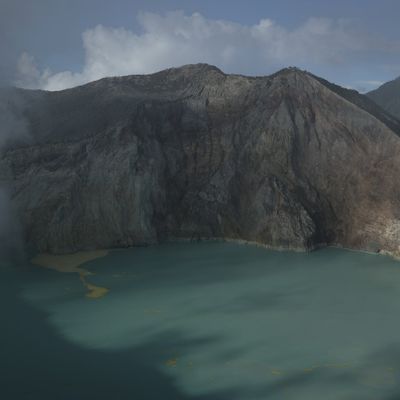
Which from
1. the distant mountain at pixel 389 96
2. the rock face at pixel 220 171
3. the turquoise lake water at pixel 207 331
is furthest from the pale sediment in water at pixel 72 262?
the distant mountain at pixel 389 96

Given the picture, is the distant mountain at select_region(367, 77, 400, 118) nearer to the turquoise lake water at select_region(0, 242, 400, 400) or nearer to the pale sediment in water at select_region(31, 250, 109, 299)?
the turquoise lake water at select_region(0, 242, 400, 400)

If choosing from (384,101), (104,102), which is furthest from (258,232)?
(384,101)

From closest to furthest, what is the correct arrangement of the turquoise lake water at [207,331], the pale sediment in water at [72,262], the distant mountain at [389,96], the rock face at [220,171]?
the turquoise lake water at [207,331]
the pale sediment in water at [72,262]
the rock face at [220,171]
the distant mountain at [389,96]

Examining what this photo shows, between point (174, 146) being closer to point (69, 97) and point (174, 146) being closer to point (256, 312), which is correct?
point (69, 97)

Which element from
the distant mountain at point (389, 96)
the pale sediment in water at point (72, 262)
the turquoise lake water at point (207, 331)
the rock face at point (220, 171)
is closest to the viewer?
the turquoise lake water at point (207, 331)

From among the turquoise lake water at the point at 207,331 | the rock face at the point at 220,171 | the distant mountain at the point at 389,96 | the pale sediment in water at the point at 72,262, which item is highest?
the distant mountain at the point at 389,96

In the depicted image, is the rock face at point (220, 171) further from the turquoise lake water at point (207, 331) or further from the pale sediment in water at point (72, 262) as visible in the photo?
the turquoise lake water at point (207, 331)

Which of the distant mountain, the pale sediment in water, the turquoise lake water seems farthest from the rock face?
the distant mountain

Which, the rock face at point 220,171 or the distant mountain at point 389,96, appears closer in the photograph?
the rock face at point 220,171
